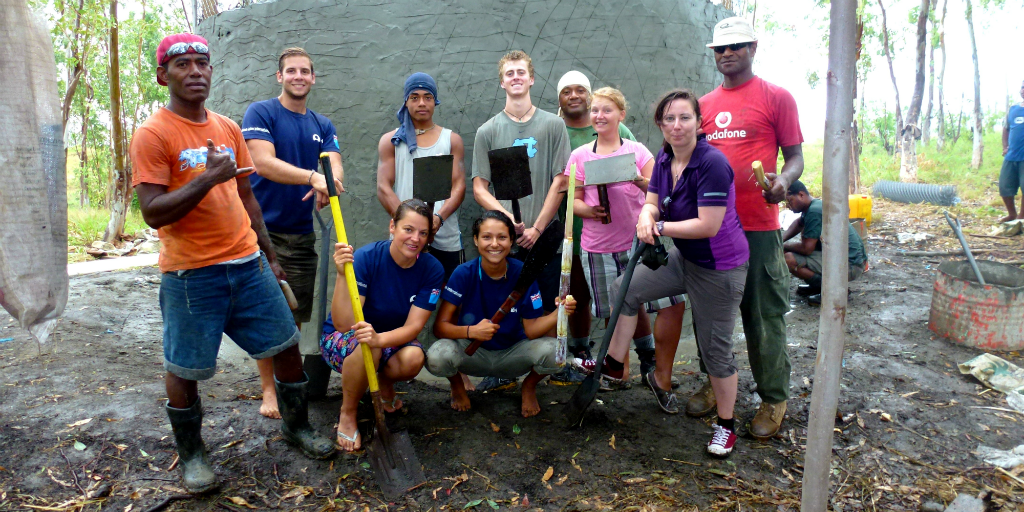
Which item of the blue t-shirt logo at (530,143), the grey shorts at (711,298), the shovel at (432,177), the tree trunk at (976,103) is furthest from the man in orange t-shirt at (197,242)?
the tree trunk at (976,103)

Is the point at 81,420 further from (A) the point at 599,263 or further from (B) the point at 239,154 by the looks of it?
(A) the point at 599,263

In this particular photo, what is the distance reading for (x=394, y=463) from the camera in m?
2.86

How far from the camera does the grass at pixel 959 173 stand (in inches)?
441

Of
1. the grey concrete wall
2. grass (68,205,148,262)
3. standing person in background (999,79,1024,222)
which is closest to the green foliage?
grass (68,205,148,262)

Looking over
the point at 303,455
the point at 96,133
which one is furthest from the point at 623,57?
the point at 96,133

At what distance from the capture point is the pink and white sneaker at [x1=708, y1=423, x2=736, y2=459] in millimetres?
2949

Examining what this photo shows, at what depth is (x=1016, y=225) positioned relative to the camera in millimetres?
8031

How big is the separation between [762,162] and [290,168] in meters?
2.44

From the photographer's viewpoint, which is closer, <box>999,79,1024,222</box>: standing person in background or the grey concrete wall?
the grey concrete wall

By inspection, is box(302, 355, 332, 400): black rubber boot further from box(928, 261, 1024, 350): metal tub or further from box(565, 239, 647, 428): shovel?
box(928, 261, 1024, 350): metal tub

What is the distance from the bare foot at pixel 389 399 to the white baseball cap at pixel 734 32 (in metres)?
2.43

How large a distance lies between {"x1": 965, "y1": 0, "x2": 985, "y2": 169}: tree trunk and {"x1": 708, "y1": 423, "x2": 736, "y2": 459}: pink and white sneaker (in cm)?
1594

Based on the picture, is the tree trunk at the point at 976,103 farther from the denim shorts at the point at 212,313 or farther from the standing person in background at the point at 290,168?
the denim shorts at the point at 212,313

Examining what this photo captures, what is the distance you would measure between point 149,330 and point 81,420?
6.97ft
